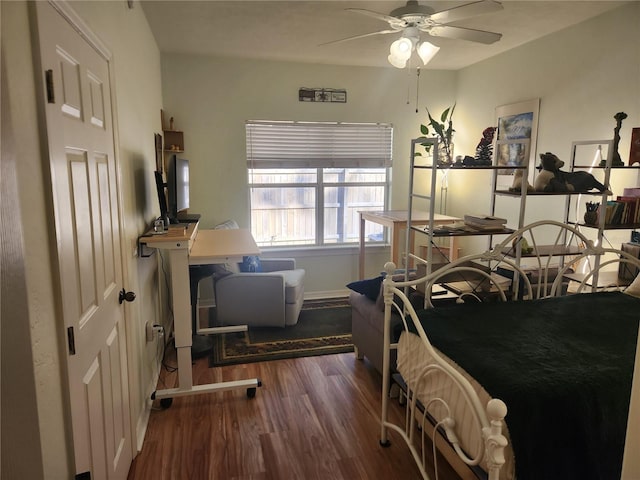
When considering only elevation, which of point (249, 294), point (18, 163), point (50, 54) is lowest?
point (249, 294)

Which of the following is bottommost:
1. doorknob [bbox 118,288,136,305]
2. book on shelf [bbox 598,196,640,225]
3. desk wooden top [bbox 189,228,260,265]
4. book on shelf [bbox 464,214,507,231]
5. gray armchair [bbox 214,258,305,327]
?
gray armchair [bbox 214,258,305,327]

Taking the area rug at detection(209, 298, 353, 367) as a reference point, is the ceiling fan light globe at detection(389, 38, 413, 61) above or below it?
above

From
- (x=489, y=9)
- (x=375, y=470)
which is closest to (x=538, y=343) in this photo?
(x=375, y=470)

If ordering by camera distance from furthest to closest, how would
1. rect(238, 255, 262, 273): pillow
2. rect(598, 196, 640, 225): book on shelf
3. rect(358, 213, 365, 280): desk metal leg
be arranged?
rect(358, 213, 365, 280): desk metal leg → rect(238, 255, 262, 273): pillow → rect(598, 196, 640, 225): book on shelf

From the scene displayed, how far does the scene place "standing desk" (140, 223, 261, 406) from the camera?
8.05 ft

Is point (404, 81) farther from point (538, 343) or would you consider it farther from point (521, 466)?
point (521, 466)

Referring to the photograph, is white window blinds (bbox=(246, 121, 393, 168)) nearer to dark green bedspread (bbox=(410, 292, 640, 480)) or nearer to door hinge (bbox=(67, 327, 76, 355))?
dark green bedspread (bbox=(410, 292, 640, 480))

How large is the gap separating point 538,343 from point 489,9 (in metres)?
1.77

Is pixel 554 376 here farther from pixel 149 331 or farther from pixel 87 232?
pixel 149 331

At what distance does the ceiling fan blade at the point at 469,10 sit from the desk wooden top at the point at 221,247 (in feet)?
5.72

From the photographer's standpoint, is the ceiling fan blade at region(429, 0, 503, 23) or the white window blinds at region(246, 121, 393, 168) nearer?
the ceiling fan blade at region(429, 0, 503, 23)

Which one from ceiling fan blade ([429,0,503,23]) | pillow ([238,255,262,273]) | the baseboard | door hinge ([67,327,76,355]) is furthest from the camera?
the baseboard

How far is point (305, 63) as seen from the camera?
4574 millimetres

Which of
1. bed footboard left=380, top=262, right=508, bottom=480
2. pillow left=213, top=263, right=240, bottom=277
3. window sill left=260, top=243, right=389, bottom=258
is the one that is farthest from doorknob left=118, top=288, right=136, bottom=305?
window sill left=260, top=243, right=389, bottom=258
